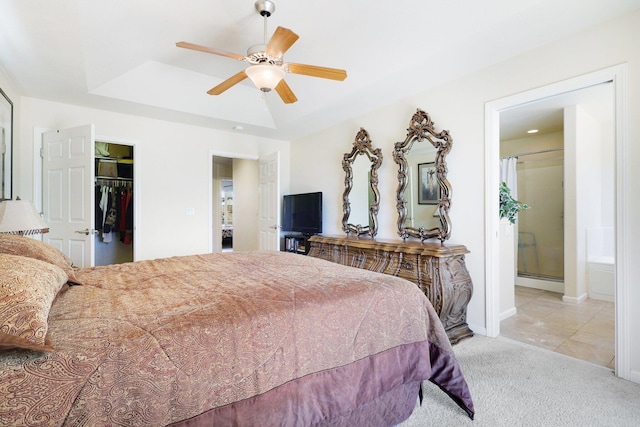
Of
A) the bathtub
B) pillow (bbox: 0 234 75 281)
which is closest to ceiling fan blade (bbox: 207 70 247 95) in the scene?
pillow (bbox: 0 234 75 281)

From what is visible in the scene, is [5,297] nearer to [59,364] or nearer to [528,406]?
[59,364]

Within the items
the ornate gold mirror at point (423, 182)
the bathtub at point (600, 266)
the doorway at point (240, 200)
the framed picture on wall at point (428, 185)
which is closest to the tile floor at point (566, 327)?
the bathtub at point (600, 266)

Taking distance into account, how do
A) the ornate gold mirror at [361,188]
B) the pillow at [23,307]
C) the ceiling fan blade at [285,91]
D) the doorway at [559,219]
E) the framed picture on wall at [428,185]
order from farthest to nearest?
1. the ornate gold mirror at [361,188]
2. the framed picture on wall at [428,185]
3. the doorway at [559,219]
4. the ceiling fan blade at [285,91]
5. the pillow at [23,307]

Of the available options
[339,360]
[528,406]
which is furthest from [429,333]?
[528,406]

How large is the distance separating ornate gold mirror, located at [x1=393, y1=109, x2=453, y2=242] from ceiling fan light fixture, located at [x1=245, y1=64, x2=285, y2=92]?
1.63 metres

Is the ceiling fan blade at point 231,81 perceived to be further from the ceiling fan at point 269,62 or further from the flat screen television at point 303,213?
the flat screen television at point 303,213

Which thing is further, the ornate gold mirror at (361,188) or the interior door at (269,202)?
the interior door at (269,202)

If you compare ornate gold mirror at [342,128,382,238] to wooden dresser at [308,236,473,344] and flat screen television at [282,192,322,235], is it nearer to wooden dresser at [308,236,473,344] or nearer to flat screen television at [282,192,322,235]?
flat screen television at [282,192,322,235]

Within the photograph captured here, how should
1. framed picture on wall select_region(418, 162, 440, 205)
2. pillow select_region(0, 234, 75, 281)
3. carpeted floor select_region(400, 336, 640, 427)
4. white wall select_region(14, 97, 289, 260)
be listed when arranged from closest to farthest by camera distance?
pillow select_region(0, 234, 75, 281) → carpeted floor select_region(400, 336, 640, 427) → framed picture on wall select_region(418, 162, 440, 205) → white wall select_region(14, 97, 289, 260)

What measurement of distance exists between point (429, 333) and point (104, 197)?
5004 mm

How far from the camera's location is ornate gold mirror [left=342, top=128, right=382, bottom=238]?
3.78m

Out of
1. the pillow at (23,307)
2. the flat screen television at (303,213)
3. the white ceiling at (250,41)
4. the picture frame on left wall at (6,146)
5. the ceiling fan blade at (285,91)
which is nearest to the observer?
the pillow at (23,307)

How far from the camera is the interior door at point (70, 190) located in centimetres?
329

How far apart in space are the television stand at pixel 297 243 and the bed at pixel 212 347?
9.01ft
